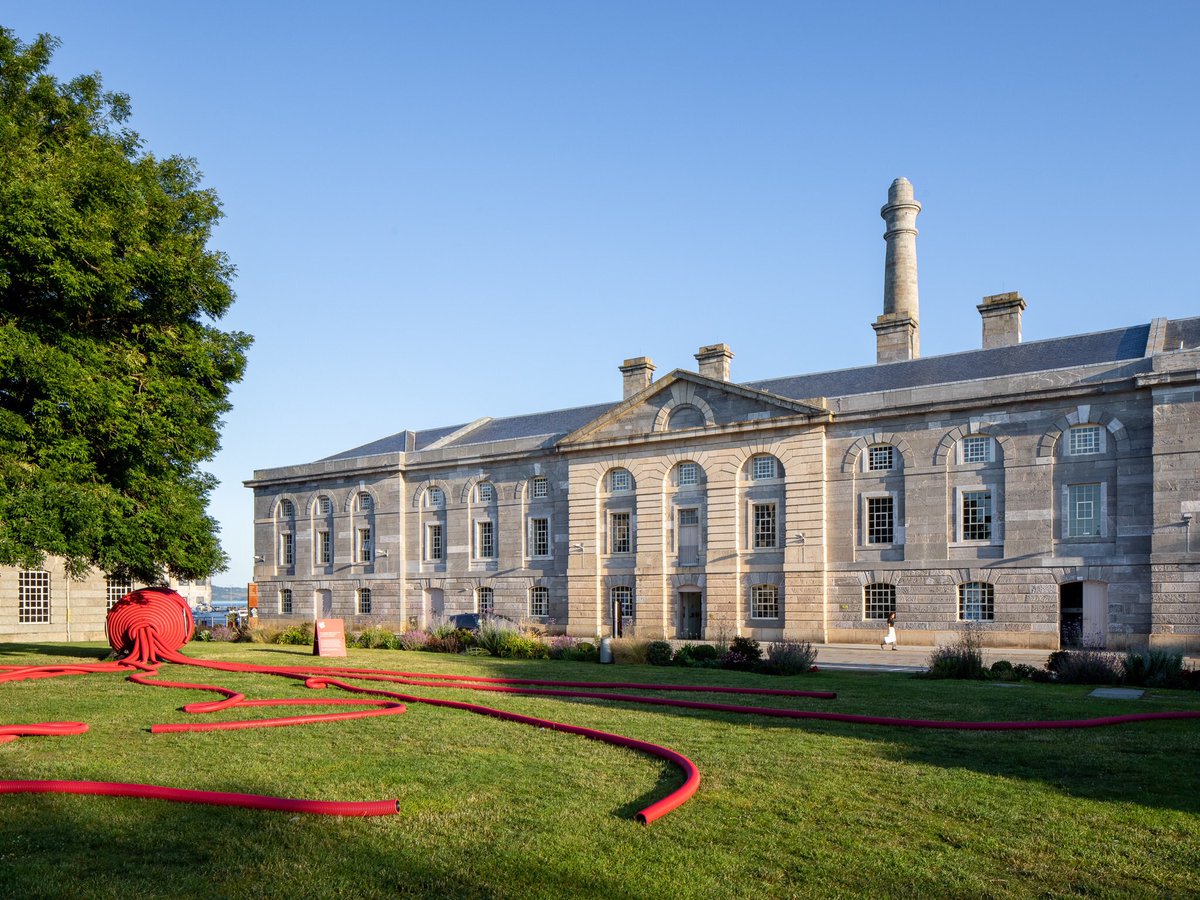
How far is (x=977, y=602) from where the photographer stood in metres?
33.6

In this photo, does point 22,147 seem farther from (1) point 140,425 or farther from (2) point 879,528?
(2) point 879,528

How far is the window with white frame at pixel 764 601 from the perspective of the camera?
1490 inches

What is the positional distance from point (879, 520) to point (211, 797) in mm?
31251

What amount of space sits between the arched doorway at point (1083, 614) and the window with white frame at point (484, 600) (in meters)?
24.7

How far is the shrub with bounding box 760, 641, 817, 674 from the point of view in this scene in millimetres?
21266

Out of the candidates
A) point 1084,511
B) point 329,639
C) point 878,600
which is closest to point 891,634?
point 878,600

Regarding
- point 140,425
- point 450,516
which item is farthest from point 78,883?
point 450,516

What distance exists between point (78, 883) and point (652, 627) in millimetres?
35104

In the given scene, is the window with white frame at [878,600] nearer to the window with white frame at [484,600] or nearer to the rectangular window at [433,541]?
the window with white frame at [484,600]

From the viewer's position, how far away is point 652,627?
40.2 m

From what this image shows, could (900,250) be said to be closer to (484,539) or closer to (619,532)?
(619,532)

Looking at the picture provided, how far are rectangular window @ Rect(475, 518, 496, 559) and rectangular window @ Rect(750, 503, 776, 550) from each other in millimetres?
13544

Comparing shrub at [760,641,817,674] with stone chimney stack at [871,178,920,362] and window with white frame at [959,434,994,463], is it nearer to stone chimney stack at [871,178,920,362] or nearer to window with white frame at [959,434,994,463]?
window with white frame at [959,434,994,463]

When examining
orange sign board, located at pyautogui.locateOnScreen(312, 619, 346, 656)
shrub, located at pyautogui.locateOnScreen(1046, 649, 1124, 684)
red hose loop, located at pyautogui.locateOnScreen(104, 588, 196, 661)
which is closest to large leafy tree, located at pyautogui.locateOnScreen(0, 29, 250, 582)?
red hose loop, located at pyautogui.locateOnScreen(104, 588, 196, 661)
